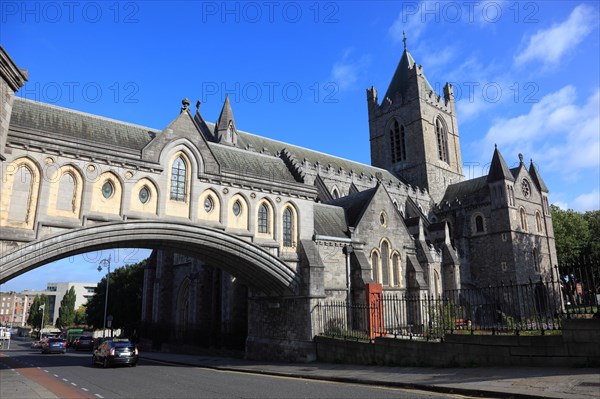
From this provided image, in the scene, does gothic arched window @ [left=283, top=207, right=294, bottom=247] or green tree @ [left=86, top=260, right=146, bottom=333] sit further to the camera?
green tree @ [left=86, top=260, right=146, bottom=333]

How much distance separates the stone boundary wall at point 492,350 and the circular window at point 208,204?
→ 7.61m

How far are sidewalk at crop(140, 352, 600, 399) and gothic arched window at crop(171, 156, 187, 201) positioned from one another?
7.56 meters

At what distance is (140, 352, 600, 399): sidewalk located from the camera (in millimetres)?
8445

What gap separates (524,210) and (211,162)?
127 ft

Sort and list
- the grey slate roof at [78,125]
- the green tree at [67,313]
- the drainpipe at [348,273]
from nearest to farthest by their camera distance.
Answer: the grey slate roof at [78,125] → the drainpipe at [348,273] → the green tree at [67,313]

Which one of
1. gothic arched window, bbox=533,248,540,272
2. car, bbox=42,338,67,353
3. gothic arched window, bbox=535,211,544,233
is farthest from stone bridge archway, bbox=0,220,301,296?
gothic arched window, bbox=535,211,544,233

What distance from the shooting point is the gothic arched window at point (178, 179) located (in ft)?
53.8

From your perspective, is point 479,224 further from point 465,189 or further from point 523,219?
point 465,189

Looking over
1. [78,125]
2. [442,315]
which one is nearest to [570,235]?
[442,315]

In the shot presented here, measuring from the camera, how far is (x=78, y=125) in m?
15.7

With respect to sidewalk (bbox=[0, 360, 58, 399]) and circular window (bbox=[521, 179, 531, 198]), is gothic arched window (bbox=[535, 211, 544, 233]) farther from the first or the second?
sidewalk (bbox=[0, 360, 58, 399])

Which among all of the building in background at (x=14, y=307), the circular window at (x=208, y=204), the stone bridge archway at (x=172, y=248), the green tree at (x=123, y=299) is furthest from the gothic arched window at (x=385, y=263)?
the building in background at (x=14, y=307)

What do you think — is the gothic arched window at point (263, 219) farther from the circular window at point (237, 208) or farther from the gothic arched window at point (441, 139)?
the gothic arched window at point (441, 139)

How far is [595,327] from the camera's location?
10.3 m
